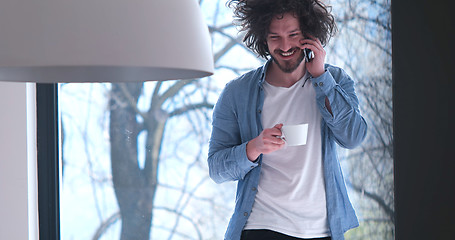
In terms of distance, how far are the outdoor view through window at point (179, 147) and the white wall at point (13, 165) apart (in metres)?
0.24

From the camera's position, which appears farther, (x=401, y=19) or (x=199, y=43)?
(x=401, y=19)

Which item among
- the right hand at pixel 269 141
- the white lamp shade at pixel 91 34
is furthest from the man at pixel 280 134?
the white lamp shade at pixel 91 34

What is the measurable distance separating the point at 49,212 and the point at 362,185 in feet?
5.37

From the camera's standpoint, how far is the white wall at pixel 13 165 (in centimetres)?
248

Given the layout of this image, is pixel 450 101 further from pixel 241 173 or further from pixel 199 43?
pixel 199 43

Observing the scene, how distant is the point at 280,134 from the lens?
166cm

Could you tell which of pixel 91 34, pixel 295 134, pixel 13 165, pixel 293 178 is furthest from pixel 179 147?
pixel 91 34

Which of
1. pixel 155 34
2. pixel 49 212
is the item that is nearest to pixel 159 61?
pixel 155 34

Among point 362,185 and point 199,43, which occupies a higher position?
point 199,43

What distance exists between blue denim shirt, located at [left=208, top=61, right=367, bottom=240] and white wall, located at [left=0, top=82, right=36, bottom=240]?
1.13 m

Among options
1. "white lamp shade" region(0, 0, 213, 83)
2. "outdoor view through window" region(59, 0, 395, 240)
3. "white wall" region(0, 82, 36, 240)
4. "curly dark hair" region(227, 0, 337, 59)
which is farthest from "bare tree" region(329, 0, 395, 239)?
"white lamp shade" region(0, 0, 213, 83)

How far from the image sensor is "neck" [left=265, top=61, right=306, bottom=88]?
1.86m

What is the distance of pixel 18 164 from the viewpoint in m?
2.50

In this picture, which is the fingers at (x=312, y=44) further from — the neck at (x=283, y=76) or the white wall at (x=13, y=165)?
the white wall at (x=13, y=165)
